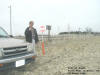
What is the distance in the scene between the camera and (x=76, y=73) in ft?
9.78

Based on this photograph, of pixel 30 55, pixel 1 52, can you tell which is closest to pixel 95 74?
pixel 30 55

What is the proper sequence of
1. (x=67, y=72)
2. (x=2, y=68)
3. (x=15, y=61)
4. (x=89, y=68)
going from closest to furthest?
1. (x=2, y=68)
2. (x=15, y=61)
3. (x=67, y=72)
4. (x=89, y=68)

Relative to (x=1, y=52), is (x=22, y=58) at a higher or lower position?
lower

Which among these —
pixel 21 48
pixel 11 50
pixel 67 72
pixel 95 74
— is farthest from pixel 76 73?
pixel 11 50

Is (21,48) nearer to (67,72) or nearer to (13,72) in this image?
(13,72)

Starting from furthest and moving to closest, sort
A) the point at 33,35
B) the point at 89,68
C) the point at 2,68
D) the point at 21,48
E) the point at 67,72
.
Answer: the point at 33,35 < the point at 89,68 < the point at 67,72 < the point at 21,48 < the point at 2,68

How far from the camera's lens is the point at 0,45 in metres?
2.48

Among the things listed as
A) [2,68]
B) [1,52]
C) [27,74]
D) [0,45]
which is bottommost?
[27,74]

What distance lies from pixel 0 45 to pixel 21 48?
0.55 metres

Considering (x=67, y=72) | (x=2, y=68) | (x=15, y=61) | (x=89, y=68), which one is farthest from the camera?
(x=89, y=68)

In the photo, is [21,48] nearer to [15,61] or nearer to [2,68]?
[15,61]

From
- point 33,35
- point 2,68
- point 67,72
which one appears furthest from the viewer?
point 33,35

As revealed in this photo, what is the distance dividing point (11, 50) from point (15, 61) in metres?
0.28

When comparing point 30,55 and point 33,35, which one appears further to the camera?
point 33,35
